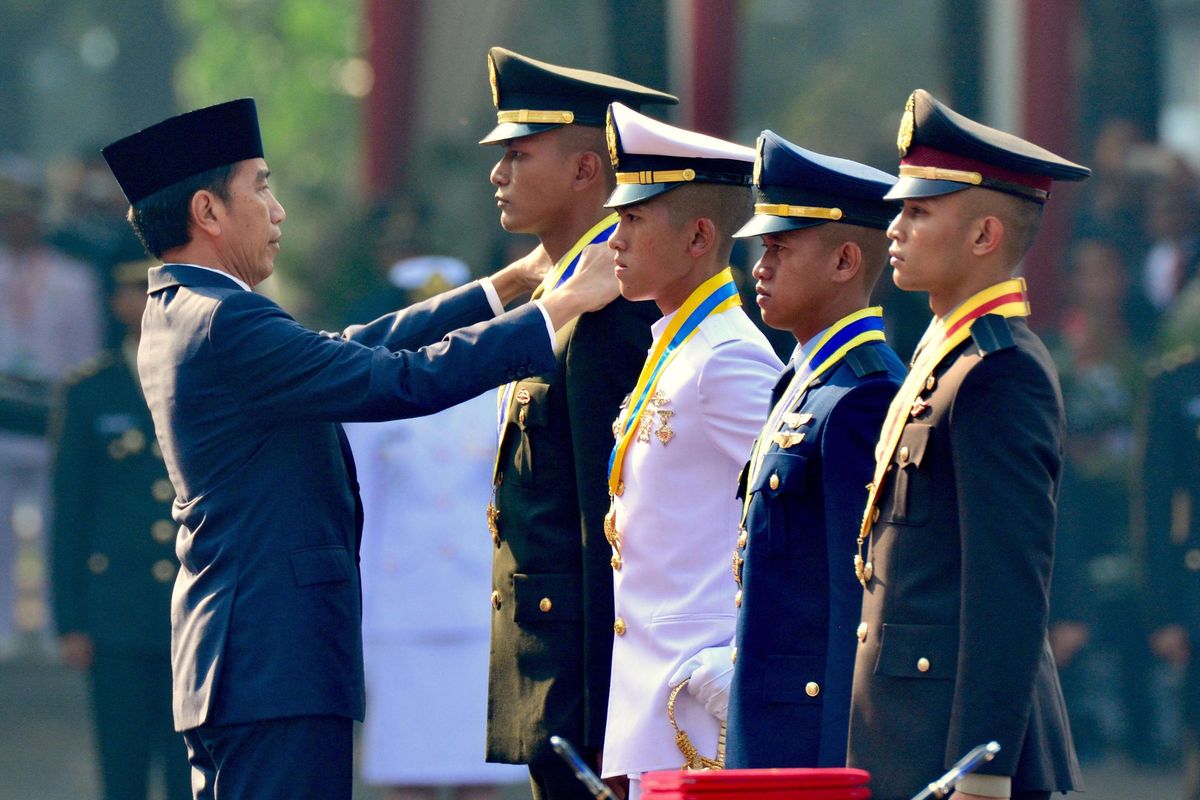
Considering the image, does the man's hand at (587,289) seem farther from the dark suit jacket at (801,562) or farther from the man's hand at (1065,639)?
Result: the man's hand at (1065,639)

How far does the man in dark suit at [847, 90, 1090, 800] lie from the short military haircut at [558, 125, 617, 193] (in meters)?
0.98

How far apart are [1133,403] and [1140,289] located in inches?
21.4

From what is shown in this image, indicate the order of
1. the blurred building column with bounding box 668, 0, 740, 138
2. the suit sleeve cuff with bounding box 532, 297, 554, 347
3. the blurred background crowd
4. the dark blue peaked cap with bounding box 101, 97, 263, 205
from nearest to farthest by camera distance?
1. the suit sleeve cuff with bounding box 532, 297, 554, 347
2. the dark blue peaked cap with bounding box 101, 97, 263, 205
3. the blurred background crowd
4. the blurred building column with bounding box 668, 0, 740, 138

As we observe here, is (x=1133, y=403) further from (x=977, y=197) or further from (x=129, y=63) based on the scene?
(x=977, y=197)

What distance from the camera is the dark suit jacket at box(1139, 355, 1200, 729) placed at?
7.29 m

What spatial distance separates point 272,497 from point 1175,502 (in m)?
4.22

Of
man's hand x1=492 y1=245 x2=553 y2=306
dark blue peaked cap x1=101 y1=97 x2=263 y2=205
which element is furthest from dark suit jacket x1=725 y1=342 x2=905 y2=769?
dark blue peaked cap x1=101 y1=97 x2=263 y2=205

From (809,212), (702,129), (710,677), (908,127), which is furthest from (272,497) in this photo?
(702,129)

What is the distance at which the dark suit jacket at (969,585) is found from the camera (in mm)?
3250

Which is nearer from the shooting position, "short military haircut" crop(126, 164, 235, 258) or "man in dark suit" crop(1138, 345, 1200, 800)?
"short military haircut" crop(126, 164, 235, 258)

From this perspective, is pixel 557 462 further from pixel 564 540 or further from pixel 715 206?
pixel 715 206

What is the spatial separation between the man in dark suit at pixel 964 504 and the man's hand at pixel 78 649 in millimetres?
A: 4263

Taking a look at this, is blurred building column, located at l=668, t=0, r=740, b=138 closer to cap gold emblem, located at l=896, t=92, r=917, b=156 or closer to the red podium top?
cap gold emblem, located at l=896, t=92, r=917, b=156

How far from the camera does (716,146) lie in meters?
4.13
